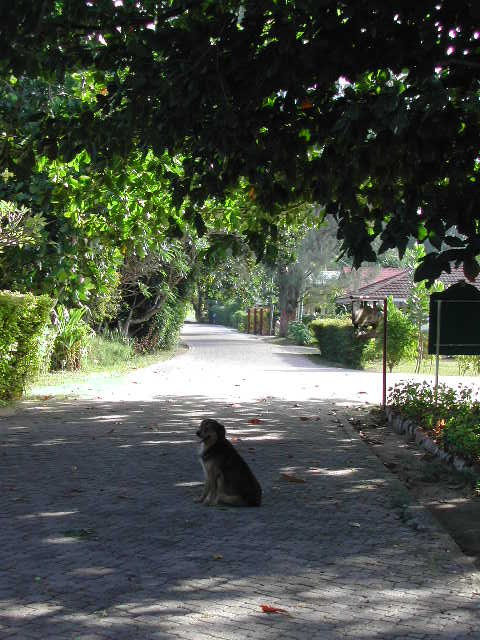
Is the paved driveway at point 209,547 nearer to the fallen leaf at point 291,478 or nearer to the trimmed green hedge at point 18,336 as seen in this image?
the fallen leaf at point 291,478

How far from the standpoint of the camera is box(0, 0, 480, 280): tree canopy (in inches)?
270

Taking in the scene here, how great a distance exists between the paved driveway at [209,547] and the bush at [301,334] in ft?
112

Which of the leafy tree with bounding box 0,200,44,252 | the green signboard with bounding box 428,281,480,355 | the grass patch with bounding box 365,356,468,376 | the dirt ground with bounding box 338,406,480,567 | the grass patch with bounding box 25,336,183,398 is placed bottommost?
the dirt ground with bounding box 338,406,480,567

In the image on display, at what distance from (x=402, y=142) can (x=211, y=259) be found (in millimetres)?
3889

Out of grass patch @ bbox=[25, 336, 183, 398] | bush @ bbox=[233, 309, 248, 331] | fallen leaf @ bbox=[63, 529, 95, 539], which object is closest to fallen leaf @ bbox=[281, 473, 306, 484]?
fallen leaf @ bbox=[63, 529, 95, 539]

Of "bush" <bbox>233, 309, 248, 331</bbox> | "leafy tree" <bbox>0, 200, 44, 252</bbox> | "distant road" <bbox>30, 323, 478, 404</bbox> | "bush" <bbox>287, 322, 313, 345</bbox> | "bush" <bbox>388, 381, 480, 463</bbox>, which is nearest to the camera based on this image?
"bush" <bbox>388, 381, 480, 463</bbox>

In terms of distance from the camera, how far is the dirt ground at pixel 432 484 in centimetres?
671

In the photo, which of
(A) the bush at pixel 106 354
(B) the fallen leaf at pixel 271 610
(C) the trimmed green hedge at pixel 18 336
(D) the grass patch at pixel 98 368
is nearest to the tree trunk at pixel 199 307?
(D) the grass patch at pixel 98 368

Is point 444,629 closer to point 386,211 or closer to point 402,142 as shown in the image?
point 402,142

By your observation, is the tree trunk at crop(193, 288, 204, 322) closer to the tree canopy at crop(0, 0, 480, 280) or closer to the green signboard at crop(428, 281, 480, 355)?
the green signboard at crop(428, 281, 480, 355)

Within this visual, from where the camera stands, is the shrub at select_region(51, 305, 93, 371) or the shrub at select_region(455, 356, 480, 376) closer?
the shrub at select_region(51, 305, 93, 371)

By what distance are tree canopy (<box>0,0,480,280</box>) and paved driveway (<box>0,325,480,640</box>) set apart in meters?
2.38

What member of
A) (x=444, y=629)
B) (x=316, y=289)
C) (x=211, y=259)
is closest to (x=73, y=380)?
(x=211, y=259)

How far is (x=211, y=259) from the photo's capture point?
33.4ft
